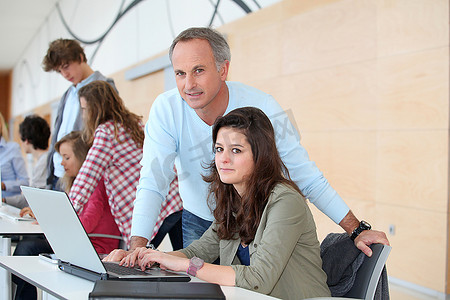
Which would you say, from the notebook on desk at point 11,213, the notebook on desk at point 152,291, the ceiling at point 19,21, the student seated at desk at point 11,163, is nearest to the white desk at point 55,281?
the notebook on desk at point 152,291

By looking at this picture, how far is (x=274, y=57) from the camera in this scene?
437 cm

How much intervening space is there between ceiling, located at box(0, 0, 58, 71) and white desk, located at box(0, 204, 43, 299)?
29.1ft

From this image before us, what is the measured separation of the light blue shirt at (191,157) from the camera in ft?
5.99

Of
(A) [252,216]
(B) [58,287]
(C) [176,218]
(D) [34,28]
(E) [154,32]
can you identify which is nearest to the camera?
(B) [58,287]

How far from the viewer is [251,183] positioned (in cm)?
158

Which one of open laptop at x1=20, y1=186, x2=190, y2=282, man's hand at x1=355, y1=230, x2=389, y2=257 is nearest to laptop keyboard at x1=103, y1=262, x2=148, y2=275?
open laptop at x1=20, y1=186, x2=190, y2=282

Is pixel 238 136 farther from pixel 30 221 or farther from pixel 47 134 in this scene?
pixel 47 134

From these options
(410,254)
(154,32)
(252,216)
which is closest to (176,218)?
(252,216)

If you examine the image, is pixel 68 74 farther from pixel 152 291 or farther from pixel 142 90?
pixel 142 90

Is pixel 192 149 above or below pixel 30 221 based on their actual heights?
above

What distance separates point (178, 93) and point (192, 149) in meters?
0.24

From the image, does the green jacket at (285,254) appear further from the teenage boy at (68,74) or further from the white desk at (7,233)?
the teenage boy at (68,74)

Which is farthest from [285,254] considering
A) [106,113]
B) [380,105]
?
[380,105]

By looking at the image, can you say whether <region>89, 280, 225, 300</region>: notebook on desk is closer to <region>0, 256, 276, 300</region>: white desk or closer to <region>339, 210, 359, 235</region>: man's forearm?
<region>0, 256, 276, 300</region>: white desk
